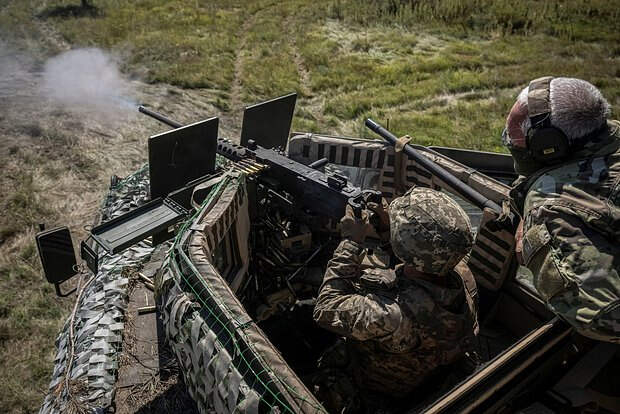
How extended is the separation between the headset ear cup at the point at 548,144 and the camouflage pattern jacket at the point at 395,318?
3.04ft

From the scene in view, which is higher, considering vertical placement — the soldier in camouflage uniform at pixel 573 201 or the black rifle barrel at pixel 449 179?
the soldier in camouflage uniform at pixel 573 201

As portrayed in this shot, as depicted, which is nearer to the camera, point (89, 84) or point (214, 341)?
point (214, 341)

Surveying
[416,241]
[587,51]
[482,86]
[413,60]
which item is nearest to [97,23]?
[413,60]

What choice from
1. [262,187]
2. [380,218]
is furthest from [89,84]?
[380,218]

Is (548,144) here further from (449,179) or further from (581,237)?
(449,179)

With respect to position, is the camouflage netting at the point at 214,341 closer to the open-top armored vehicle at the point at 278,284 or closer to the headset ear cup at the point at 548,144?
the open-top armored vehicle at the point at 278,284

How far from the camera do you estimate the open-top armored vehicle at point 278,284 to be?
2586 millimetres

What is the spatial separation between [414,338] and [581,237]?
109cm

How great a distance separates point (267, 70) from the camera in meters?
15.4

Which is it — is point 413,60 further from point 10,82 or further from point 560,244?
point 560,244

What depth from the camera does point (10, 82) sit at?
42.1 feet

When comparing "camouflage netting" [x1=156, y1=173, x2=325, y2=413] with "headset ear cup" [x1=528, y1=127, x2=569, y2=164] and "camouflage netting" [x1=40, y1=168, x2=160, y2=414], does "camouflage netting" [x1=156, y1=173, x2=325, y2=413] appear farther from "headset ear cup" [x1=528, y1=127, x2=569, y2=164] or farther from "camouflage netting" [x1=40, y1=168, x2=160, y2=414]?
"headset ear cup" [x1=528, y1=127, x2=569, y2=164]

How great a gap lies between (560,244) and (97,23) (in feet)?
67.8

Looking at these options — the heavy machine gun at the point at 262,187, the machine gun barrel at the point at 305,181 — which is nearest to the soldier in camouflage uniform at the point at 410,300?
the heavy machine gun at the point at 262,187
